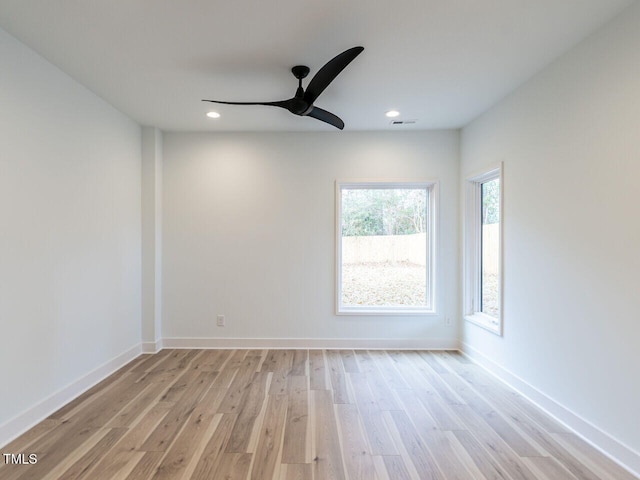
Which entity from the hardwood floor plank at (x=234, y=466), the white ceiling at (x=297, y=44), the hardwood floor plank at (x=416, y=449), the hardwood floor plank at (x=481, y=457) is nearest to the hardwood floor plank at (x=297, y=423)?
the hardwood floor plank at (x=234, y=466)

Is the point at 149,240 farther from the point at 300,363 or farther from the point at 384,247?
the point at 384,247

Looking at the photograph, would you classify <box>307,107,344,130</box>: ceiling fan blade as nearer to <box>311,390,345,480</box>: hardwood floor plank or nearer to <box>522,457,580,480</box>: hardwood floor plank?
Answer: <box>311,390,345,480</box>: hardwood floor plank

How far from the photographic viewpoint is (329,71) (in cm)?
199

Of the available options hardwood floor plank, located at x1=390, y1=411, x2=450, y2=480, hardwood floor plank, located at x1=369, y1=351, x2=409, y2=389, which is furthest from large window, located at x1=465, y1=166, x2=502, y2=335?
hardwood floor plank, located at x1=390, y1=411, x2=450, y2=480

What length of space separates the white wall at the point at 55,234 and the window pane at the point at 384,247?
2.49m

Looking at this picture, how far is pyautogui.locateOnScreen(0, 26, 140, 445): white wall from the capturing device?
2057 millimetres

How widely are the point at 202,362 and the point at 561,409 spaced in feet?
10.4

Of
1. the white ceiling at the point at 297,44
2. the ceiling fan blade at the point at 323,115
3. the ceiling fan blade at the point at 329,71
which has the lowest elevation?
the ceiling fan blade at the point at 323,115

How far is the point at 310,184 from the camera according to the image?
12.5ft

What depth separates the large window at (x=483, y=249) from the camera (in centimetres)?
324

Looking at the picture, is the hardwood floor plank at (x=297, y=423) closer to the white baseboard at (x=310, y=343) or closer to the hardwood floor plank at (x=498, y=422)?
the white baseboard at (x=310, y=343)

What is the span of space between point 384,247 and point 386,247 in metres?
0.03

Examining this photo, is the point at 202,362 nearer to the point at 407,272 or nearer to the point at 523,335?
the point at 407,272

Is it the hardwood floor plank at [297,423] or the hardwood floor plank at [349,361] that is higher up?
the hardwood floor plank at [297,423]
